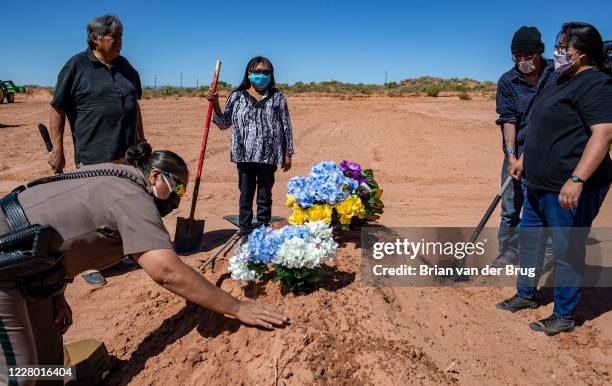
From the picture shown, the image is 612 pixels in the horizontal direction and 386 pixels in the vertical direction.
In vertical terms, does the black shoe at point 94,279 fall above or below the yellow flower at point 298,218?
below

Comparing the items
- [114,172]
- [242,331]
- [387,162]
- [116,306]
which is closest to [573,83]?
[242,331]

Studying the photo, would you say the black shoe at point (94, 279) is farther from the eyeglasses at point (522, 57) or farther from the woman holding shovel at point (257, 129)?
the eyeglasses at point (522, 57)

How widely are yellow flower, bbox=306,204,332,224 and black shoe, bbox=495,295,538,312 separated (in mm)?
1448

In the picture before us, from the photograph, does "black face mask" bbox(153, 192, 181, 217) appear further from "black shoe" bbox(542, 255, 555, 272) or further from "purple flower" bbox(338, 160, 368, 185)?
"black shoe" bbox(542, 255, 555, 272)

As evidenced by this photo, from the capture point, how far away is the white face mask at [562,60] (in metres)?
2.81

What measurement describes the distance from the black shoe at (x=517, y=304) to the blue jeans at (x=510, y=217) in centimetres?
81

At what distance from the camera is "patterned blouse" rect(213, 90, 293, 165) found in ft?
13.9

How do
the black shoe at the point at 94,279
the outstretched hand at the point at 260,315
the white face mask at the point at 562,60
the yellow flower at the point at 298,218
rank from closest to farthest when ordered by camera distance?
the outstretched hand at the point at 260,315
the white face mask at the point at 562,60
the yellow flower at the point at 298,218
the black shoe at the point at 94,279

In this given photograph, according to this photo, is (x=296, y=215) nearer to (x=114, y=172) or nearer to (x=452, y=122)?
(x=114, y=172)

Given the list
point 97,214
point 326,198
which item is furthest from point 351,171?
point 97,214

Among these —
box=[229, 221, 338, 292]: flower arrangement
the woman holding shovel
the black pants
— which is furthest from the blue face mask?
box=[229, 221, 338, 292]: flower arrangement

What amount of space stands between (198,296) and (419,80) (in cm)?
5957

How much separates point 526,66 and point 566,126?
3.57ft

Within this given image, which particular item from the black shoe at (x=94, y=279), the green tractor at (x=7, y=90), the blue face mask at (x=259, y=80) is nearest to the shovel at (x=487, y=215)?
the blue face mask at (x=259, y=80)
